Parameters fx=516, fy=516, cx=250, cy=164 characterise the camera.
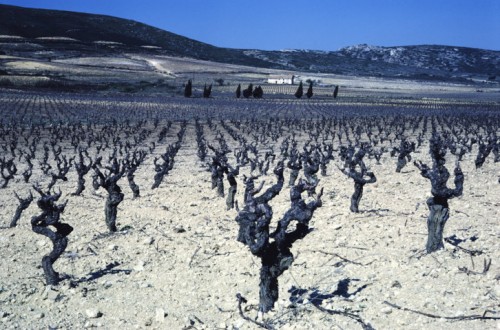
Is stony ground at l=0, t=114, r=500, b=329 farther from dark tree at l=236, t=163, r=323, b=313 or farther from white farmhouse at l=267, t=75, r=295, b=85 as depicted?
white farmhouse at l=267, t=75, r=295, b=85

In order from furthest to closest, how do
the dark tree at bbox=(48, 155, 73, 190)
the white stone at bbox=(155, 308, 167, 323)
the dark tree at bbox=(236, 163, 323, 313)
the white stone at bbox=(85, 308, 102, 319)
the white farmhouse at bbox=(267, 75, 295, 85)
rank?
1. the white farmhouse at bbox=(267, 75, 295, 85)
2. the dark tree at bbox=(48, 155, 73, 190)
3. the white stone at bbox=(85, 308, 102, 319)
4. the white stone at bbox=(155, 308, 167, 323)
5. the dark tree at bbox=(236, 163, 323, 313)

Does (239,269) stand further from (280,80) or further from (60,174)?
(280,80)

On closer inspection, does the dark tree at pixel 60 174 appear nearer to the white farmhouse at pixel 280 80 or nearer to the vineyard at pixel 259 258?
the vineyard at pixel 259 258

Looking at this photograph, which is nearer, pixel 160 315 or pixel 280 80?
pixel 160 315

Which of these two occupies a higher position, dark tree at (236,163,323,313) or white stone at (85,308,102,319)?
dark tree at (236,163,323,313)

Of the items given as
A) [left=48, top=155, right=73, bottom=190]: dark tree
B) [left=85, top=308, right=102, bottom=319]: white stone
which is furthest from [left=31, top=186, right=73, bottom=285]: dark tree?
[left=48, top=155, right=73, bottom=190]: dark tree

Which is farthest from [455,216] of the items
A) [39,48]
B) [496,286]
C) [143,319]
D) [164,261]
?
[39,48]

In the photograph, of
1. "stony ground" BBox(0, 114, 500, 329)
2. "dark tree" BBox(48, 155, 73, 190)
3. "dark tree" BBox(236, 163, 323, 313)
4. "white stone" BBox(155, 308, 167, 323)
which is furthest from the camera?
"dark tree" BBox(48, 155, 73, 190)

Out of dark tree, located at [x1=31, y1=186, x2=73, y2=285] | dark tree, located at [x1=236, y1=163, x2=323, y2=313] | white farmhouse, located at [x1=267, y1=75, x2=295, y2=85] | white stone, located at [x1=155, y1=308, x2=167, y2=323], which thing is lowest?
white stone, located at [x1=155, y1=308, x2=167, y2=323]

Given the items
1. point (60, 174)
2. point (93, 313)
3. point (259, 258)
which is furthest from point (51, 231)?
point (60, 174)

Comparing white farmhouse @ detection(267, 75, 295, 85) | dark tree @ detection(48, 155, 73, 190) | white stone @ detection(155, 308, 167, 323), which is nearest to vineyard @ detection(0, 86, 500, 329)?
white stone @ detection(155, 308, 167, 323)

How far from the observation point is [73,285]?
1050 cm

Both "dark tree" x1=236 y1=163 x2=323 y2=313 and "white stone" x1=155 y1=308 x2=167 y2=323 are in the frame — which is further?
"white stone" x1=155 y1=308 x2=167 y2=323

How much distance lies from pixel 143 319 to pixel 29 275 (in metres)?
3.67
